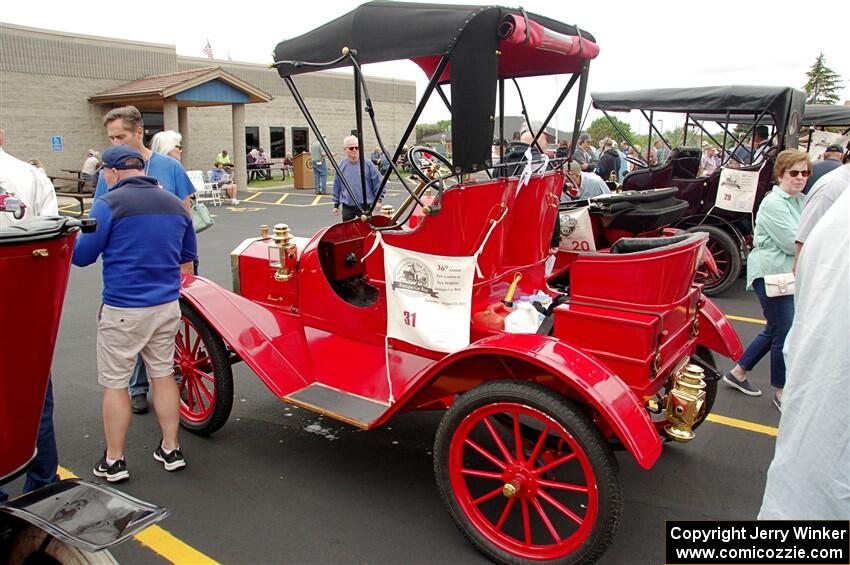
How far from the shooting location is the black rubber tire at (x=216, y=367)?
11.5ft

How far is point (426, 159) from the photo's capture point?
140 inches

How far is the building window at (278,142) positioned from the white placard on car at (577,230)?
2383cm

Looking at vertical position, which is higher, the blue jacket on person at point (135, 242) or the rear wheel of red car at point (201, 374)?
the blue jacket on person at point (135, 242)

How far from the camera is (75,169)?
1819 cm

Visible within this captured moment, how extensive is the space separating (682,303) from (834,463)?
1.60 m

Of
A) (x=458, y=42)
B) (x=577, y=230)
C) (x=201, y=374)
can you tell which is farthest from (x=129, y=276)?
(x=577, y=230)

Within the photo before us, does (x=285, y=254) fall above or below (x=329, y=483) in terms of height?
above

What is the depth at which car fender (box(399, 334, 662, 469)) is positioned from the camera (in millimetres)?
2262

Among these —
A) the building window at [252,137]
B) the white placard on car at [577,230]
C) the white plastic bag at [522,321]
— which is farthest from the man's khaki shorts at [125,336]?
the building window at [252,137]

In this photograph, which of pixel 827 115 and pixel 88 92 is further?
pixel 88 92

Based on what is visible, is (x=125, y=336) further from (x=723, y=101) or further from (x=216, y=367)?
(x=723, y=101)

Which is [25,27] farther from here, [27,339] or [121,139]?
[27,339]

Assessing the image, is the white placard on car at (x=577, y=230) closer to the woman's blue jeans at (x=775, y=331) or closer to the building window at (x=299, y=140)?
the woman's blue jeans at (x=775, y=331)

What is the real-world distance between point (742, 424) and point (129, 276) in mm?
3822
